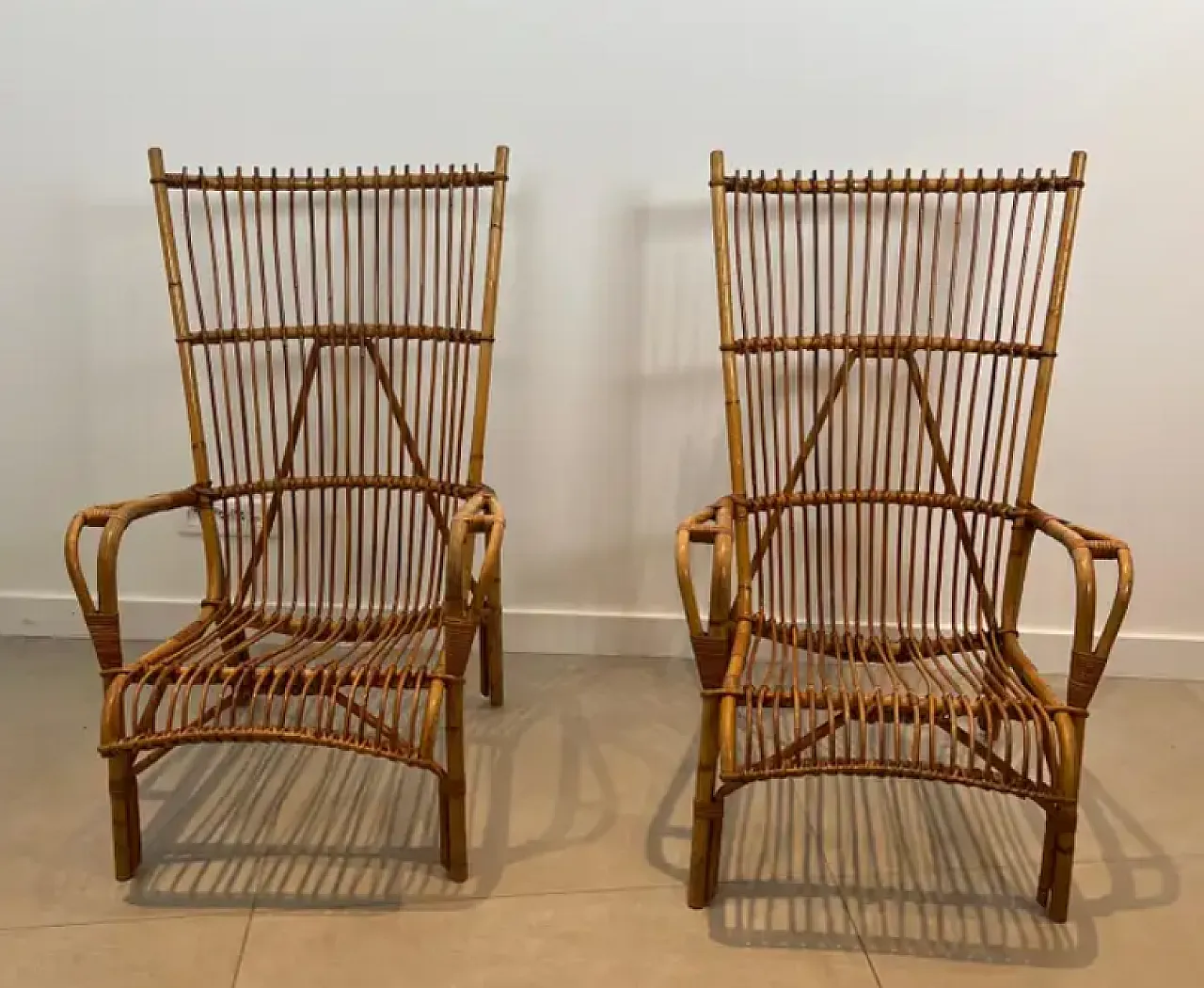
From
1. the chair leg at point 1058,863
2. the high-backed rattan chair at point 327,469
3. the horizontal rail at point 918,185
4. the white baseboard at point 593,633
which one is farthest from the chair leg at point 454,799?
the horizontal rail at point 918,185

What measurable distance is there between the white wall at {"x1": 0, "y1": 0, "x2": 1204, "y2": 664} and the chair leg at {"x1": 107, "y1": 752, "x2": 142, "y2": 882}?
2.80 ft

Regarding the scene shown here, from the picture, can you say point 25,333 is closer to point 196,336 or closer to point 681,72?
point 196,336

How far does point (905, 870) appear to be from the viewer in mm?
1583

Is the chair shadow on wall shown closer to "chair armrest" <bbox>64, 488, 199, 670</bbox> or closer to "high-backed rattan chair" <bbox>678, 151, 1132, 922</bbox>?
"high-backed rattan chair" <bbox>678, 151, 1132, 922</bbox>

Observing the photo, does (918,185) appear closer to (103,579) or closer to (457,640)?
(457,640)

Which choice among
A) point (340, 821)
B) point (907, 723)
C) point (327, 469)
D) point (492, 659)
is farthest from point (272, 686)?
point (907, 723)

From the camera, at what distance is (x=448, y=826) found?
4.96 feet

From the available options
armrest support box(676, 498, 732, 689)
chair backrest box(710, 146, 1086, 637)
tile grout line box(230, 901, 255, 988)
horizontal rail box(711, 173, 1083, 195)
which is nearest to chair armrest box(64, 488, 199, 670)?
tile grout line box(230, 901, 255, 988)

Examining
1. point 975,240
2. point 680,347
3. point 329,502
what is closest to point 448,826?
point 329,502

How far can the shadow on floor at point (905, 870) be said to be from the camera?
1442 mm

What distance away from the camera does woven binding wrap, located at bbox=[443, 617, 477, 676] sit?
143 cm

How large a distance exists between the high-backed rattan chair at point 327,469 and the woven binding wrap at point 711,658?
312 mm

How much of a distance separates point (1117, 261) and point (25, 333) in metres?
2.19

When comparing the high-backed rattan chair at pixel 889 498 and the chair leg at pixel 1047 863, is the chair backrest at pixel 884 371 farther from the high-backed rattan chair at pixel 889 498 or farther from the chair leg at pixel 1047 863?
the chair leg at pixel 1047 863
